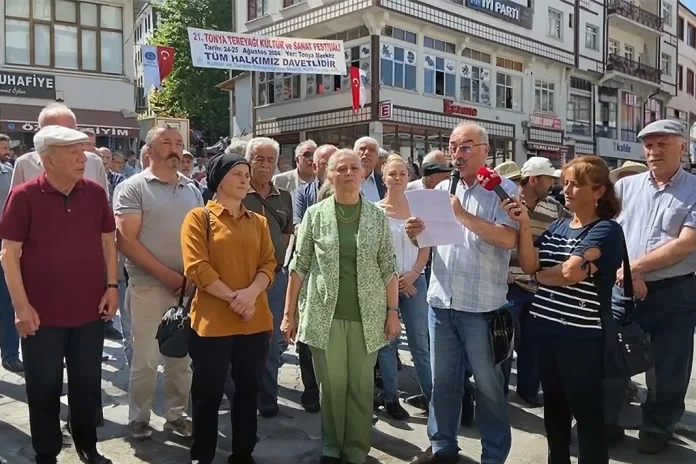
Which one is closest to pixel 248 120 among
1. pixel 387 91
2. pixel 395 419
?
pixel 387 91

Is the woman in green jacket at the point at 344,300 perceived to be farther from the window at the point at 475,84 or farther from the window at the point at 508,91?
the window at the point at 508,91

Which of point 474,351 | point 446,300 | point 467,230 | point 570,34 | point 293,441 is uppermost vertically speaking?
point 570,34

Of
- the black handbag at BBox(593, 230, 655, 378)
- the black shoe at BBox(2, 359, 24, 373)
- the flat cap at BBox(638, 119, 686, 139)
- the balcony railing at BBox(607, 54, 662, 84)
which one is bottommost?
the black shoe at BBox(2, 359, 24, 373)

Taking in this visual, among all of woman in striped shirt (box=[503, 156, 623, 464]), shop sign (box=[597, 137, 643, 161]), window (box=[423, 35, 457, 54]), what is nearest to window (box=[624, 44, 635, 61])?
shop sign (box=[597, 137, 643, 161])

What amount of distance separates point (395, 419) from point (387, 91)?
58.0ft

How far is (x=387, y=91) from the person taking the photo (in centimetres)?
2127

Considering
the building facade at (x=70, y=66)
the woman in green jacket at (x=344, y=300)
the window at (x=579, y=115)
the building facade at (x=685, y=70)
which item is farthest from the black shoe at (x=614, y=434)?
the building facade at (x=685, y=70)

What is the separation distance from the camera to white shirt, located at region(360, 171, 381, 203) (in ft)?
17.3

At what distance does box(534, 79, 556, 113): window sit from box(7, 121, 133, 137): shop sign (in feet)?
54.5

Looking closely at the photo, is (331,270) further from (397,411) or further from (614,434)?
(614,434)

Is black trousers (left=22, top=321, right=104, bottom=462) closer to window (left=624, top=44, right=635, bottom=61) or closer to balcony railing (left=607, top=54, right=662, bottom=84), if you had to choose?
balcony railing (left=607, top=54, right=662, bottom=84)

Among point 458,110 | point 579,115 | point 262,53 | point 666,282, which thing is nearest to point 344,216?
point 666,282

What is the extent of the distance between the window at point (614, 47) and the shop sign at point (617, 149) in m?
4.37

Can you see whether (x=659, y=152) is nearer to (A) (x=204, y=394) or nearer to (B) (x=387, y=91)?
(A) (x=204, y=394)
